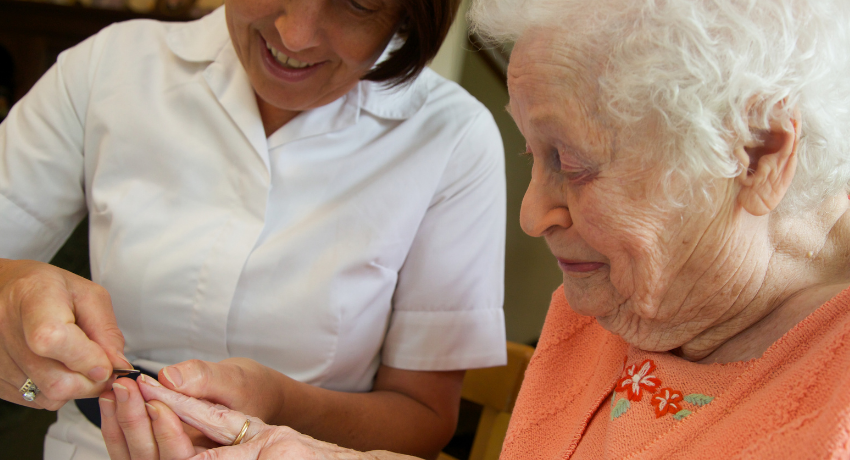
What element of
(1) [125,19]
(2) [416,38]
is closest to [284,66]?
(2) [416,38]

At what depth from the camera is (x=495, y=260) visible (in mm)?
1365

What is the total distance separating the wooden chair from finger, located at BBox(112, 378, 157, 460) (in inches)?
31.5

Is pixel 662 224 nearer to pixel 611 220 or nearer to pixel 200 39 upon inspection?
pixel 611 220

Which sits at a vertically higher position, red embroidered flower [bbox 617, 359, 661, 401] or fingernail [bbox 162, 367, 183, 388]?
fingernail [bbox 162, 367, 183, 388]

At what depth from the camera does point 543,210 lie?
87 cm

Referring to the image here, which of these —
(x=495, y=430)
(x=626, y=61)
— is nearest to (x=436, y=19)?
(x=626, y=61)

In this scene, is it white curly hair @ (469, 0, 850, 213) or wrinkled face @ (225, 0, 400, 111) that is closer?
white curly hair @ (469, 0, 850, 213)

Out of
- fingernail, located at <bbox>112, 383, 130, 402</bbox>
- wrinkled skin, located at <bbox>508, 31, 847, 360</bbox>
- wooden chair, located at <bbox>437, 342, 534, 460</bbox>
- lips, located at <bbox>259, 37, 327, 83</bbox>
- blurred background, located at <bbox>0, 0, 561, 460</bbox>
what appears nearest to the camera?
wrinkled skin, located at <bbox>508, 31, 847, 360</bbox>

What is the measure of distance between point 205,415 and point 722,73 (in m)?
0.81

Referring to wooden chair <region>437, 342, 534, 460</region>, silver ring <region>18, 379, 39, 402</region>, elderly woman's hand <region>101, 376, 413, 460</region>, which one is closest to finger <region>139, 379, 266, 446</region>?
elderly woman's hand <region>101, 376, 413, 460</region>

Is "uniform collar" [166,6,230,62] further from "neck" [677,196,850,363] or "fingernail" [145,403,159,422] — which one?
"neck" [677,196,850,363]

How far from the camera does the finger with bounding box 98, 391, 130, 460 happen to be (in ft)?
2.83

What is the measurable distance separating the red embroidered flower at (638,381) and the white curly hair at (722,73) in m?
0.27

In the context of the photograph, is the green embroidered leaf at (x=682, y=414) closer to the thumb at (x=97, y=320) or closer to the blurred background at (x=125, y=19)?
the thumb at (x=97, y=320)
